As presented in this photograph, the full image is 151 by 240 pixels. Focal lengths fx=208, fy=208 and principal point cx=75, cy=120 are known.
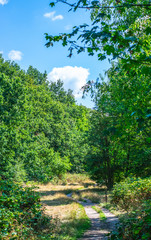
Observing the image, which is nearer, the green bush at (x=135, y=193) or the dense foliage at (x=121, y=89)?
the dense foliage at (x=121, y=89)

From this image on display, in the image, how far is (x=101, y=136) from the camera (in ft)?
56.5

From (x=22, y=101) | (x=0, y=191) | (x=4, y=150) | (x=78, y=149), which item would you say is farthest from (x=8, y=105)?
(x=78, y=149)

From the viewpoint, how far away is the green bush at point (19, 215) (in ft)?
19.6

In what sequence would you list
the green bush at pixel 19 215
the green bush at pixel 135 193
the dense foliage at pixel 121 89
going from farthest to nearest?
the green bush at pixel 135 193 < the green bush at pixel 19 215 < the dense foliage at pixel 121 89

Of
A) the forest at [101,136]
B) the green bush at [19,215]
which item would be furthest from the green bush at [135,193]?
the green bush at [19,215]

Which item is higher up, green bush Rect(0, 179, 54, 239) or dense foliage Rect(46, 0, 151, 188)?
dense foliage Rect(46, 0, 151, 188)

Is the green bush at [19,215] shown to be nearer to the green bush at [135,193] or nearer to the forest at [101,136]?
the forest at [101,136]

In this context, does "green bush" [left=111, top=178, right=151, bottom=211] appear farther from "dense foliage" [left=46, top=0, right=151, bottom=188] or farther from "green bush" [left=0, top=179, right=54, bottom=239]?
"green bush" [left=0, top=179, right=54, bottom=239]

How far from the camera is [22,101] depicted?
81.9 feet

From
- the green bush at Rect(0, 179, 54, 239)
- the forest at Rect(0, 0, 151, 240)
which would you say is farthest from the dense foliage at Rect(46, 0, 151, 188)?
the green bush at Rect(0, 179, 54, 239)

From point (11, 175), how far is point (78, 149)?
87.2 feet

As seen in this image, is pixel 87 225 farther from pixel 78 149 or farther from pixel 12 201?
pixel 78 149

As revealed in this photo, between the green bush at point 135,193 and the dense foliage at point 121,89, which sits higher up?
the dense foliage at point 121,89

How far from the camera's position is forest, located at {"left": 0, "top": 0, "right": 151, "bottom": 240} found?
379 cm
